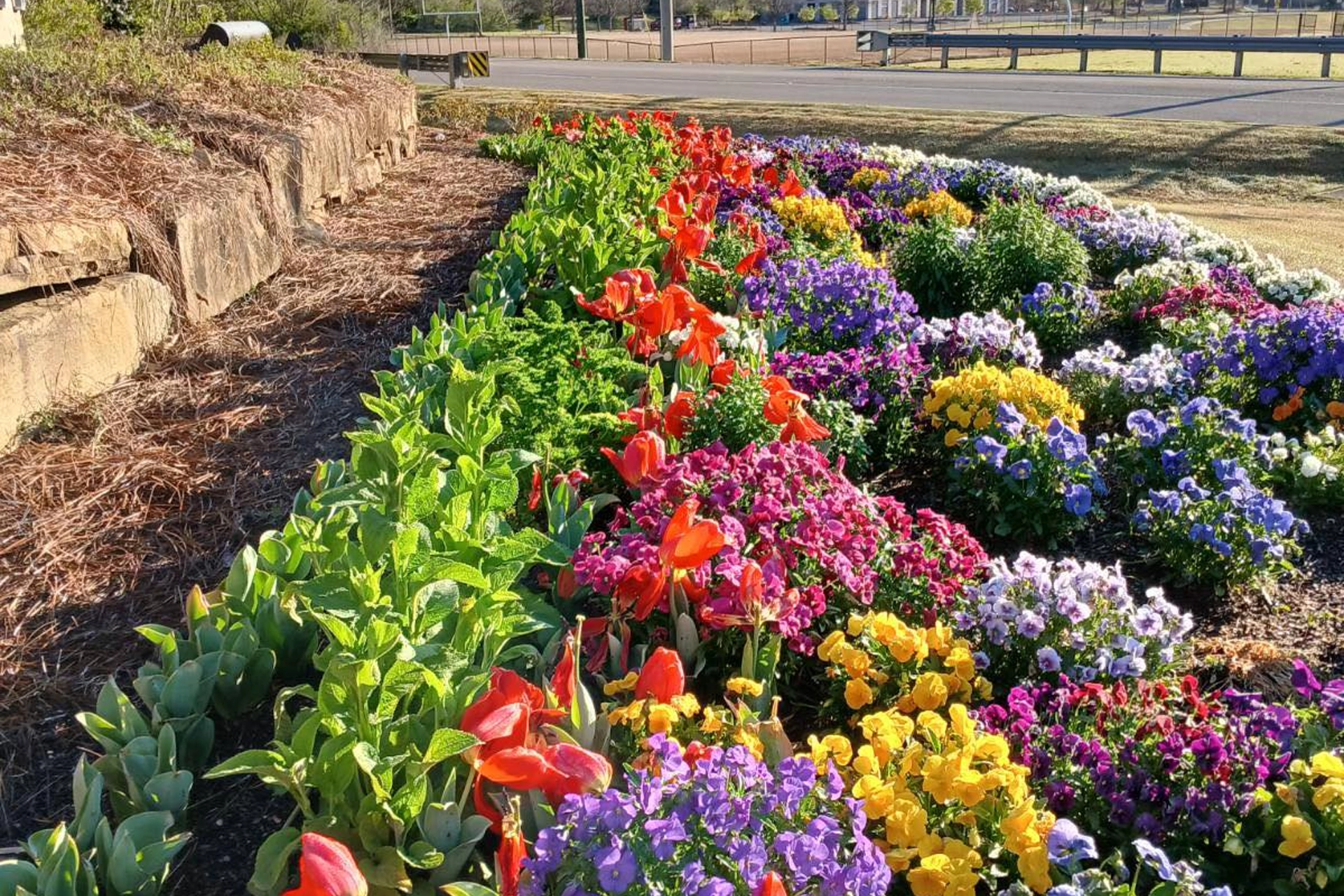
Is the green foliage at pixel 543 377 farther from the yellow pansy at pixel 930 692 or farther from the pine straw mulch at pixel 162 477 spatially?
the yellow pansy at pixel 930 692

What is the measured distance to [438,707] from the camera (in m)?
2.05

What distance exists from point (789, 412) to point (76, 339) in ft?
9.03

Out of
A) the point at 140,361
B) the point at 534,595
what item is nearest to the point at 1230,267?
the point at 534,595

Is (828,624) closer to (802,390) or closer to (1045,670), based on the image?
(1045,670)

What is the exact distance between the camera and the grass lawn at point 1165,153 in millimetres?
10719

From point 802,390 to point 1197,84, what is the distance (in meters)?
21.2

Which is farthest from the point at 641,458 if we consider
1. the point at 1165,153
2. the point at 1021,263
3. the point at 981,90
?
the point at 981,90

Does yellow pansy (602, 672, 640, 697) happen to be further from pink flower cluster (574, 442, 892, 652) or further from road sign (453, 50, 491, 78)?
road sign (453, 50, 491, 78)

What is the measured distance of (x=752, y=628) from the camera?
2631mm

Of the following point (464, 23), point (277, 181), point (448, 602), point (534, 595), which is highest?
point (464, 23)

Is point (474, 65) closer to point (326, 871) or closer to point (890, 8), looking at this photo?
point (326, 871)

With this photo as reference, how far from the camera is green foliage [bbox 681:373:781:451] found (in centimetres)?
357

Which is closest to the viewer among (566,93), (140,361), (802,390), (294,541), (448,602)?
(448,602)

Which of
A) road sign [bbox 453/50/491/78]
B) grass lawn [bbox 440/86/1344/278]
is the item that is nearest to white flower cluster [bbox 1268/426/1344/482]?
grass lawn [bbox 440/86/1344/278]
